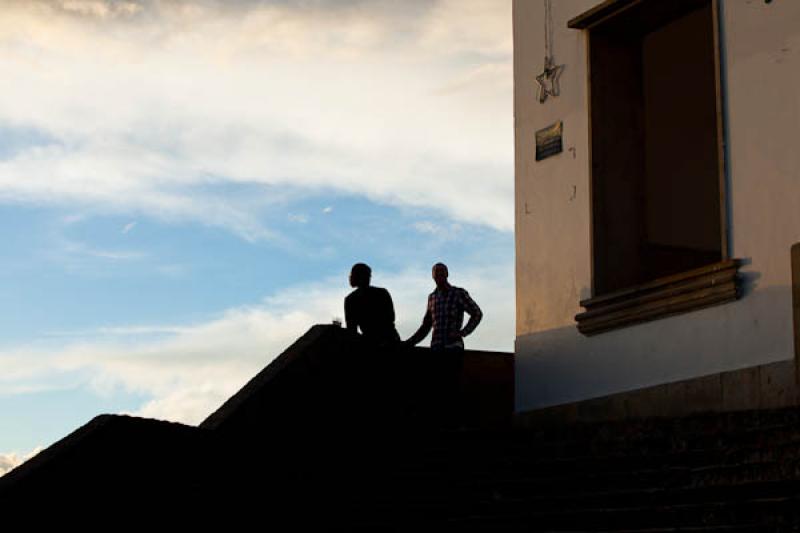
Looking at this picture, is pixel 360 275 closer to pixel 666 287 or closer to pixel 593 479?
pixel 666 287

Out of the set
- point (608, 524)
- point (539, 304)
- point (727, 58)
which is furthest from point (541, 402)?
point (608, 524)

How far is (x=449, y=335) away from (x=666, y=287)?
2234mm

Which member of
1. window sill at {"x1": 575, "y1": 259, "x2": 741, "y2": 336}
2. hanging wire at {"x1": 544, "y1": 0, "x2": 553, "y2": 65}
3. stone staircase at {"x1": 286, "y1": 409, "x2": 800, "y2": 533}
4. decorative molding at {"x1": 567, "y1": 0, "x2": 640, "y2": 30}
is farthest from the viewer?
hanging wire at {"x1": 544, "y1": 0, "x2": 553, "y2": 65}

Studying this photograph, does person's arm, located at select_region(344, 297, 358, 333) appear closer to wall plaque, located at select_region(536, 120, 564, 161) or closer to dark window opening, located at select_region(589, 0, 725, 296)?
dark window opening, located at select_region(589, 0, 725, 296)

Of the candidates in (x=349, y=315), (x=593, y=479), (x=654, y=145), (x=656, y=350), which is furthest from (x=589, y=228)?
(x=593, y=479)

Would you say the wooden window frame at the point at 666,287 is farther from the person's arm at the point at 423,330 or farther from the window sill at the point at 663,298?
the person's arm at the point at 423,330

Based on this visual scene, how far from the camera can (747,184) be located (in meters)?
14.9

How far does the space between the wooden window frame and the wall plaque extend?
514 millimetres

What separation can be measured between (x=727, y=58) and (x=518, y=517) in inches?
230

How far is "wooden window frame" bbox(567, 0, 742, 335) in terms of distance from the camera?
15008mm

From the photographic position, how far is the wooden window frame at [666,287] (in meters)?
15.0

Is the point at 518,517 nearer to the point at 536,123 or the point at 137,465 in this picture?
the point at 137,465

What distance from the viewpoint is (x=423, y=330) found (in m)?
17.0

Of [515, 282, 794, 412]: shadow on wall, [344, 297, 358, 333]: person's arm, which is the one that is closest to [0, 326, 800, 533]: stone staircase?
[344, 297, 358, 333]: person's arm
